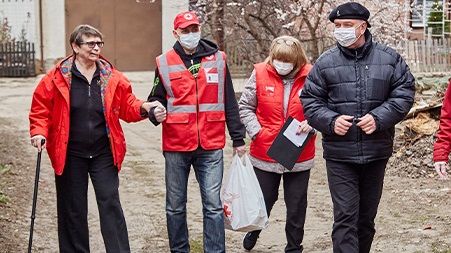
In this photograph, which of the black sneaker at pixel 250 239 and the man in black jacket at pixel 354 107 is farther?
the black sneaker at pixel 250 239

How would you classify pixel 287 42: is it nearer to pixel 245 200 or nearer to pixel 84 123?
pixel 245 200

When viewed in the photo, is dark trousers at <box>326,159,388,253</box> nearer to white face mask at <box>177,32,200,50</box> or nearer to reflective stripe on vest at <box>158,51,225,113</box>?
reflective stripe on vest at <box>158,51,225,113</box>

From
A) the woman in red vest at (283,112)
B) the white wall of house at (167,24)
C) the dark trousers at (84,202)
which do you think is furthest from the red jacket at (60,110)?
the white wall of house at (167,24)

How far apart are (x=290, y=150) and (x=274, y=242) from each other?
54.5 inches

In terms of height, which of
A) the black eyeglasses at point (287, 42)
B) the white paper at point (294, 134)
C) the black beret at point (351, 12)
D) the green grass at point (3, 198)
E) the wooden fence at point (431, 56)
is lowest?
the green grass at point (3, 198)

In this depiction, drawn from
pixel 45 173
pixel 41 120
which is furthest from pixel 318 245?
pixel 45 173

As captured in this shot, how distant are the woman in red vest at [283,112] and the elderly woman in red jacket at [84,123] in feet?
3.16

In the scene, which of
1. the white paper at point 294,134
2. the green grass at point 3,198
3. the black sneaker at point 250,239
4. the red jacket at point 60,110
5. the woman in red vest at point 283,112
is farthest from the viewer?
the green grass at point 3,198

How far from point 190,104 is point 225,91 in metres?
0.33

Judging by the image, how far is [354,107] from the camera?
19.4 ft

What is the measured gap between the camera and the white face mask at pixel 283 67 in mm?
6816

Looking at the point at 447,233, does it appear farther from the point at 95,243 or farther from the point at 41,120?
the point at 41,120

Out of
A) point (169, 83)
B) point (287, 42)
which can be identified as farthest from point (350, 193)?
point (169, 83)

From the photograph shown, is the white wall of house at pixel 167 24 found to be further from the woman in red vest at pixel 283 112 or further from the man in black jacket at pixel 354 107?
the man in black jacket at pixel 354 107
